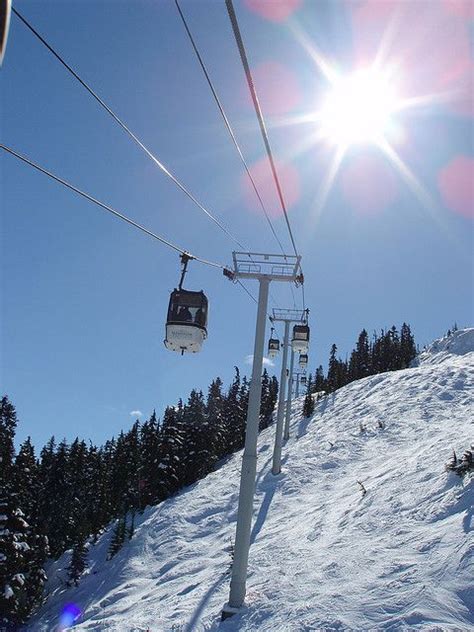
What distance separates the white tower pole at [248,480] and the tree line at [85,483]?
61.7ft

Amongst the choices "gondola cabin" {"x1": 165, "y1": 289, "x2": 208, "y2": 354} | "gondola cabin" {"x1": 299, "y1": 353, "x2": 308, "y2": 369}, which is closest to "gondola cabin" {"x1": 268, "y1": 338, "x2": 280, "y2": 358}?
"gondola cabin" {"x1": 299, "y1": 353, "x2": 308, "y2": 369}

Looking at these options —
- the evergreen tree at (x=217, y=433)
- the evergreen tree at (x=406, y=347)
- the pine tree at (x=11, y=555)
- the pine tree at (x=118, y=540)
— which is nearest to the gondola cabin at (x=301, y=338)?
the pine tree at (x=118, y=540)

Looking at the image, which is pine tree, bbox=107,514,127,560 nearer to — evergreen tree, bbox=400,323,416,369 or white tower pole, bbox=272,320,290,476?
white tower pole, bbox=272,320,290,476

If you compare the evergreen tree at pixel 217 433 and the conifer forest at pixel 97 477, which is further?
the evergreen tree at pixel 217 433

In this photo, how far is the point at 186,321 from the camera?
9945 mm

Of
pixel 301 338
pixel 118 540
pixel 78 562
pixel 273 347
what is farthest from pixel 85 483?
pixel 301 338

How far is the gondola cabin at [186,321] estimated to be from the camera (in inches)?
391

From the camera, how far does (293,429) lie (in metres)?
32.9

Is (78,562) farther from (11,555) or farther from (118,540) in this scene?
(11,555)

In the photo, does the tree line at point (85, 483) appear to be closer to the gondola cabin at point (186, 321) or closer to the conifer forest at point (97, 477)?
the conifer forest at point (97, 477)

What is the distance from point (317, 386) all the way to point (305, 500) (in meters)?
45.4

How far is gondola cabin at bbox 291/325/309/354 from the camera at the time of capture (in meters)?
21.6

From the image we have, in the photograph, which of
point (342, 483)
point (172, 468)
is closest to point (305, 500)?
point (342, 483)

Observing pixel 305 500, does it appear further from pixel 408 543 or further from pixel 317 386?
pixel 317 386
